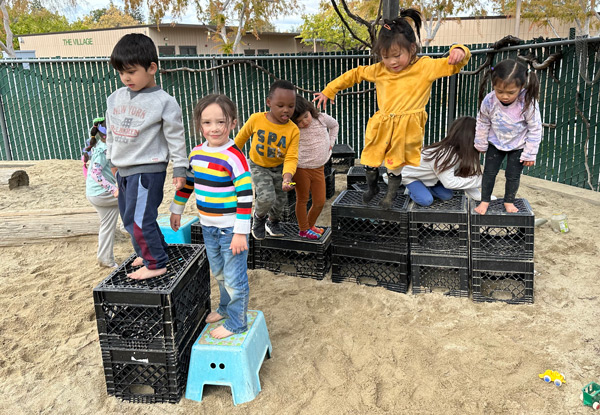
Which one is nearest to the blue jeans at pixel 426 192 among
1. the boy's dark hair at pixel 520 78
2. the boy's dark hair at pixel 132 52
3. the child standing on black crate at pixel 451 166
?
the child standing on black crate at pixel 451 166

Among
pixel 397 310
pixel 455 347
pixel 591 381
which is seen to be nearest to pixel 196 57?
pixel 397 310

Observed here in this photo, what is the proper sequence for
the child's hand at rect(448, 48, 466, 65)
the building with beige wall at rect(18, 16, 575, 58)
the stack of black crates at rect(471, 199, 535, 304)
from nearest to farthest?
the child's hand at rect(448, 48, 466, 65), the stack of black crates at rect(471, 199, 535, 304), the building with beige wall at rect(18, 16, 575, 58)

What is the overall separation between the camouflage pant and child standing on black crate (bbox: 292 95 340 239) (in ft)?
0.78

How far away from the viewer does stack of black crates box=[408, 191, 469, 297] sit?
12.7 ft

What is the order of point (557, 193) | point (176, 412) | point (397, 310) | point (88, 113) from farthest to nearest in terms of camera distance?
point (88, 113)
point (557, 193)
point (397, 310)
point (176, 412)

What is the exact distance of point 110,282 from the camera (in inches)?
108

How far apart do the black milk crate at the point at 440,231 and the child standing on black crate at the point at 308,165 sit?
2.91ft

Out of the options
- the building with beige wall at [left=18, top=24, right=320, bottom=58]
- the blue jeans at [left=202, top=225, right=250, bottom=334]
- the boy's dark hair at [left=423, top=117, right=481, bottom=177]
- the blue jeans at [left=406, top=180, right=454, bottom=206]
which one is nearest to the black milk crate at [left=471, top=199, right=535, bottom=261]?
the blue jeans at [left=406, top=180, right=454, bottom=206]

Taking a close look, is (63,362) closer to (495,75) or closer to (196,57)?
(495,75)

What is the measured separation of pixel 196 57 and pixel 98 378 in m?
7.55

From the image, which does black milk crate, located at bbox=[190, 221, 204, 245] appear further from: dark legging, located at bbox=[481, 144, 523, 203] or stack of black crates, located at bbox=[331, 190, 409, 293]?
dark legging, located at bbox=[481, 144, 523, 203]

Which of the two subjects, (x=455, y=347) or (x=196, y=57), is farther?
(x=196, y=57)

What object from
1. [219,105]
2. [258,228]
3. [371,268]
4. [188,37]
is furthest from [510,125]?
[188,37]

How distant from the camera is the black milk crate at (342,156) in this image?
774 centimetres
